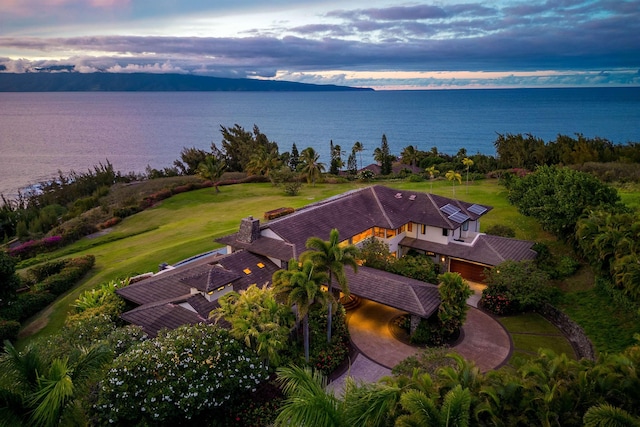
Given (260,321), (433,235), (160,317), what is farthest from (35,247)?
(433,235)

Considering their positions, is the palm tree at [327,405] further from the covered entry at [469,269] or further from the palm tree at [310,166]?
the palm tree at [310,166]

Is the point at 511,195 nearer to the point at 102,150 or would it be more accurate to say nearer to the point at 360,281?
the point at 360,281

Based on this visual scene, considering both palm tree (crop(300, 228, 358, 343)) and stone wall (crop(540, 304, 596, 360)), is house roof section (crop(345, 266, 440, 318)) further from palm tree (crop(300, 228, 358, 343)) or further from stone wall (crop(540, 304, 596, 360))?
stone wall (crop(540, 304, 596, 360))

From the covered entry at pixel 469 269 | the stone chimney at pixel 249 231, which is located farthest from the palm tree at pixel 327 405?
the covered entry at pixel 469 269

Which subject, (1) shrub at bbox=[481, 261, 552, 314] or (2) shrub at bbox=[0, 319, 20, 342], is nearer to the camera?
(2) shrub at bbox=[0, 319, 20, 342]

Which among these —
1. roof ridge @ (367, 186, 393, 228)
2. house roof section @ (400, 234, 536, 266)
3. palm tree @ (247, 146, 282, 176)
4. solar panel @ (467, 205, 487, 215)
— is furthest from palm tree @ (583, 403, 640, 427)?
palm tree @ (247, 146, 282, 176)

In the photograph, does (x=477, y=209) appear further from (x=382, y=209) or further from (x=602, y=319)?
(x=602, y=319)
